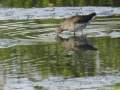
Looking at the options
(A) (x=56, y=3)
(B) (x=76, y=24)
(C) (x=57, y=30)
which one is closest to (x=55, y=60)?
(C) (x=57, y=30)

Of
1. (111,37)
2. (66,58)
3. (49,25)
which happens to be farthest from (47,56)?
(49,25)

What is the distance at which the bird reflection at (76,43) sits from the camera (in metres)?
14.8

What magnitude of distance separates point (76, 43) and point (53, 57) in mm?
2024

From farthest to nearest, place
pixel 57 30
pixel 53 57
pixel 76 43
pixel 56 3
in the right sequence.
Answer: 1. pixel 56 3
2. pixel 57 30
3. pixel 76 43
4. pixel 53 57

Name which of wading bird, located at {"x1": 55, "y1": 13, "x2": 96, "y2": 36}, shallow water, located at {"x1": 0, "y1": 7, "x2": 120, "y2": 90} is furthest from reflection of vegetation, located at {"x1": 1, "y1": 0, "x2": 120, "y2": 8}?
wading bird, located at {"x1": 55, "y1": 13, "x2": 96, "y2": 36}

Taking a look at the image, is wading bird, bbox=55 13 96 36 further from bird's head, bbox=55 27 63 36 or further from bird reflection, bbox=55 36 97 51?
bird reflection, bbox=55 36 97 51

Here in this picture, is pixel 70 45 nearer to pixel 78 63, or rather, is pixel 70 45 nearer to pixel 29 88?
pixel 78 63

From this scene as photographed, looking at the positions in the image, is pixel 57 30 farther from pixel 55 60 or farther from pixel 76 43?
pixel 55 60

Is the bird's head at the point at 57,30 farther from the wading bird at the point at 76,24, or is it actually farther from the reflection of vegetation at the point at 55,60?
the reflection of vegetation at the point at 55,60

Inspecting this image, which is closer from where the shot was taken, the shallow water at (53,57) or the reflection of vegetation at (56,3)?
the shallow water at (53,57)

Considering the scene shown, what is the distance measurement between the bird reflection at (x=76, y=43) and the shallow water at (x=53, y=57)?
0.25 ft

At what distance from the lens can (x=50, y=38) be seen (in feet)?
53.4

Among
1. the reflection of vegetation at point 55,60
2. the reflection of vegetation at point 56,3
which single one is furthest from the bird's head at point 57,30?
the reflection of vegetation at point 56,3

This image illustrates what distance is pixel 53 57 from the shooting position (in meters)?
13.7
